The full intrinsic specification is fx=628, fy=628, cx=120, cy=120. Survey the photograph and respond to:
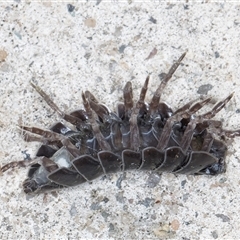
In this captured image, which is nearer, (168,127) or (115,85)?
(168,127)

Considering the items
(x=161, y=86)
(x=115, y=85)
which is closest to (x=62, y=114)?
(x=115, y=85)

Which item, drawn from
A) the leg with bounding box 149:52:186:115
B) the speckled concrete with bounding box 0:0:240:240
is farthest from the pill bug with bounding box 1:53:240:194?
the speckled concrete with bounding box 0:0:240:240

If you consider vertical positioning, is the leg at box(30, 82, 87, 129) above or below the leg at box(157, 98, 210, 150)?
below

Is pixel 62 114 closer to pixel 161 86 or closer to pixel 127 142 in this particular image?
pixel 127 142

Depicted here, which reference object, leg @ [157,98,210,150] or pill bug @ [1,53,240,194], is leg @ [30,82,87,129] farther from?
leg @ [157,98,210,150]

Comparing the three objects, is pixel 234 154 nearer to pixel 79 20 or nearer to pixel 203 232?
pixel 203 232

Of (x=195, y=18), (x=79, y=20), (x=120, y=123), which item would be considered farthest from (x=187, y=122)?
(x=79, y=20)
